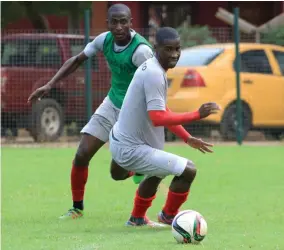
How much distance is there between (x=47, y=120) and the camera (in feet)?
59.9

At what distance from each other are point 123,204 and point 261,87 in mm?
8383

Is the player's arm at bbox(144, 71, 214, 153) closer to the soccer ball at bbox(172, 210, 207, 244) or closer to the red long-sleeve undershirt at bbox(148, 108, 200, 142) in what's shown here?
the red long-sleeve undershirt at bbox(148, 108, 200, 142)

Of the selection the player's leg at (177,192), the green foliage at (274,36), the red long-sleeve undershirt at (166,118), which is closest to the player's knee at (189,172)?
the player's leg at (177,192)

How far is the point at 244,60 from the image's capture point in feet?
61.8

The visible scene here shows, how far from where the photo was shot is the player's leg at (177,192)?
27.3 ft

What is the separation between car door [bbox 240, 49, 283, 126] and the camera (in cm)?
1841

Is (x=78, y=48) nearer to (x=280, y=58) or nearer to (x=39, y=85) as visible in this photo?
(x=39, y=85)

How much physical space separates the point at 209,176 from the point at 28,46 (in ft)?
19.7

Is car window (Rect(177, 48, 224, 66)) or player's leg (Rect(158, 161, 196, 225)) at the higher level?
car window (Rect(177, 48, 224, 66))

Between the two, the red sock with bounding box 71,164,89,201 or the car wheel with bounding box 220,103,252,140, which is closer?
the red sock with bounding box 71,164,89,201

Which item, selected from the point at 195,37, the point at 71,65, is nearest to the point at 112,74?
the point at 71,65

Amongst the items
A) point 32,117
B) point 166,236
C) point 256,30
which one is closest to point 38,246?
point 166,236

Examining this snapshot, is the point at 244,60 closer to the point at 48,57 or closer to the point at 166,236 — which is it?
the point at 48,57

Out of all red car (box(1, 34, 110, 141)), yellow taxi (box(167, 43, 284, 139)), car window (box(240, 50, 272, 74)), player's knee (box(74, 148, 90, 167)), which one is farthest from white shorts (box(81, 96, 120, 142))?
car window (box(240, 50, 272, 74))
